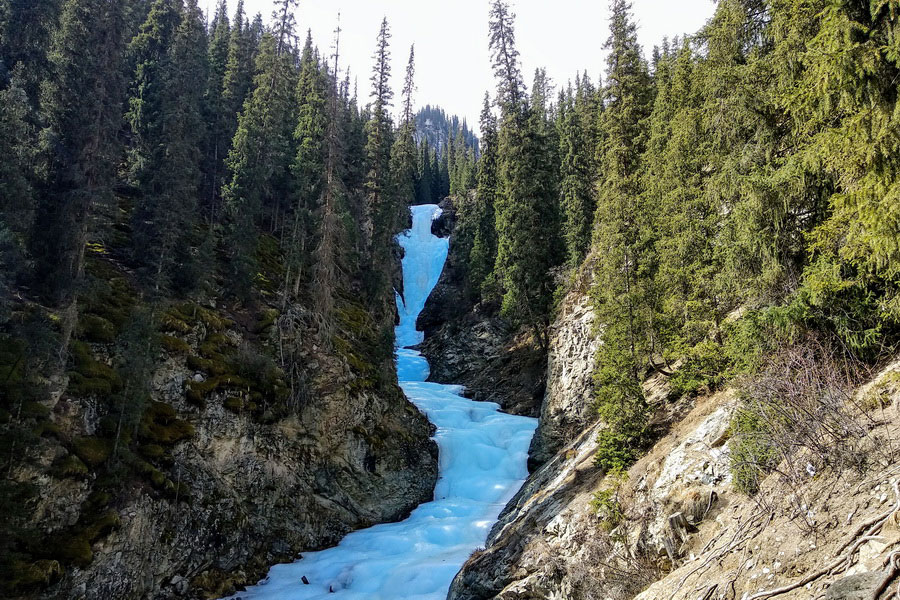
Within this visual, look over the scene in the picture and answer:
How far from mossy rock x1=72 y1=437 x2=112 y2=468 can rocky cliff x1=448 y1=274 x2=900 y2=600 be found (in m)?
11.8

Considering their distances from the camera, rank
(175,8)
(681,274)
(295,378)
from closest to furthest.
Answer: (681,274), (295,378), (175,8)

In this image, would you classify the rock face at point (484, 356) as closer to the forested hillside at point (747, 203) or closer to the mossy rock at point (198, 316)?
the forested hillside at point (747, 203)

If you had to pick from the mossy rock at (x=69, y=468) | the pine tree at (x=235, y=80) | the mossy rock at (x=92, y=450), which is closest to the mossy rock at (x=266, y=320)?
the mossy rock at (x=92, y=450)

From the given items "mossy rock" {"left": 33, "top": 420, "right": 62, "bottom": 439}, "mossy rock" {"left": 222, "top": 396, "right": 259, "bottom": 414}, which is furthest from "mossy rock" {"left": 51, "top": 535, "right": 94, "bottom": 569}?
"mossy rock" {"left": 222, "top": 396, "right": 259, "bottom": 414}

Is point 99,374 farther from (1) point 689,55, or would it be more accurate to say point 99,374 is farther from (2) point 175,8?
(2) point 175,8

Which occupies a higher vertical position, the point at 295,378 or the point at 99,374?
the point at 99,374

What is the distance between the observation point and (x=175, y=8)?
3809 centimetres

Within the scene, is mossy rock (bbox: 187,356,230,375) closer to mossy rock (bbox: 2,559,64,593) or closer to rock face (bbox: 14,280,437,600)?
rock face (bbox: 14,280,437,600)

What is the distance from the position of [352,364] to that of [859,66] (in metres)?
22.6

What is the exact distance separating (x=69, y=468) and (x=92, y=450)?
0.89 metres

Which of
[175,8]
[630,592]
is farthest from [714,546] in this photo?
[175,8]

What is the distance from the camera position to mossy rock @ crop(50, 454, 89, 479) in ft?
45.6

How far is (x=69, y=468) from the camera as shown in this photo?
46.2 feet

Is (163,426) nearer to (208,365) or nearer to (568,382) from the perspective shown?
(208,365)
